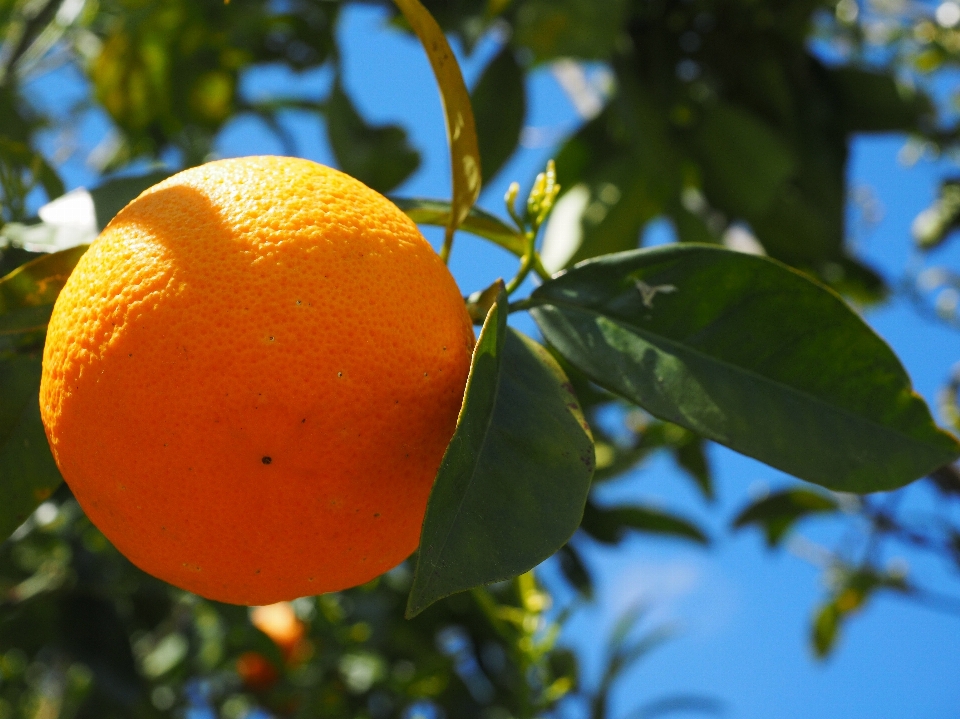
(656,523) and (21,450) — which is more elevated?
(21,450)

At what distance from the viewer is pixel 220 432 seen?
532 millimetres

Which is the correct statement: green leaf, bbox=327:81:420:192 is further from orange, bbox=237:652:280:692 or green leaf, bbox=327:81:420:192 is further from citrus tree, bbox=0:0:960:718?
orange, bbox=237:652:280:692

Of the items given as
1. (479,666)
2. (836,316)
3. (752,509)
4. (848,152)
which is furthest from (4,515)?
(848,152)

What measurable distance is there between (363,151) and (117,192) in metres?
0.78

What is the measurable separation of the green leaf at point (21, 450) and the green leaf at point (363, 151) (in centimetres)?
81

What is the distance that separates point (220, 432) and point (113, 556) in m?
1.12

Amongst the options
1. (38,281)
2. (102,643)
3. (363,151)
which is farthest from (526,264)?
(102,643)

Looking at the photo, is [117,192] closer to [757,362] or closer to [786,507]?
[757,362]

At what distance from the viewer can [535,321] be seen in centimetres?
66

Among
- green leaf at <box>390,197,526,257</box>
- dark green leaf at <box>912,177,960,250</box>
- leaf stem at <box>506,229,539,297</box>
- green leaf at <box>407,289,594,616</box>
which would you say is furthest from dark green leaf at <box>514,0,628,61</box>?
dark green leaf at <box>912,177,960,250</box>

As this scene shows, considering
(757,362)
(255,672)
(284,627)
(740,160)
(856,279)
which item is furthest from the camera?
(284,627)

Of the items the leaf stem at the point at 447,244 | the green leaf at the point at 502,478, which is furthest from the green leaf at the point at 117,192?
the green leaf at the point at 502,478

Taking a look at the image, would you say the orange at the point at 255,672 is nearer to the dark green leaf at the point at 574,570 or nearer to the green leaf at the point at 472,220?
the dark green leaf at the point at 574,570

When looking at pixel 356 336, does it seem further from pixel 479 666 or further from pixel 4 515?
pixel 479 666
